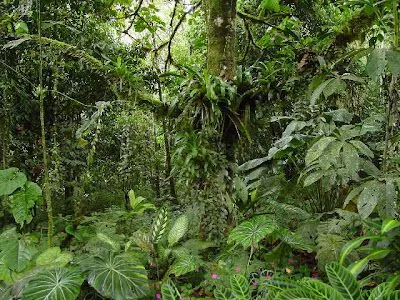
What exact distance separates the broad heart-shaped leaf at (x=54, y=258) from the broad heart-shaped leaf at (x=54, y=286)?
0.46 feet

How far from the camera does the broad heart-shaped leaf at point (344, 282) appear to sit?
62.9 inches

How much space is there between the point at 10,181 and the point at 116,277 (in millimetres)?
1118

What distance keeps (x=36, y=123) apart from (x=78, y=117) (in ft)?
1.75

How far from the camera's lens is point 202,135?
9.27 feet

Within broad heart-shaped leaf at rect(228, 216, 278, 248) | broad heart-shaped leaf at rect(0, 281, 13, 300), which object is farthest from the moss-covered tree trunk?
broad heart-shaped leaf at rect(0, 281, 13, 300)

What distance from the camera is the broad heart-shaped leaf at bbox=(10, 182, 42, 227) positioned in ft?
8.51

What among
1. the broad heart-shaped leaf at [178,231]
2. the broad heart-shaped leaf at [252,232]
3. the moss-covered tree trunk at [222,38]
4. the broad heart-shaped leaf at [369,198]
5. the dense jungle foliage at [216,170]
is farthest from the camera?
the moss-covered tree trunk at [222,38]

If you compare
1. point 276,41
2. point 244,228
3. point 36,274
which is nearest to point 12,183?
point 36,274

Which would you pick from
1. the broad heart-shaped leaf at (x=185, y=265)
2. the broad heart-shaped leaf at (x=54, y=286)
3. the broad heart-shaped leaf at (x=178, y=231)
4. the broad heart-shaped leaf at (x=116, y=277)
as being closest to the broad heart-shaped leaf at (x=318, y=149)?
the broad heart-shaped leaf at (x=185, y=265)

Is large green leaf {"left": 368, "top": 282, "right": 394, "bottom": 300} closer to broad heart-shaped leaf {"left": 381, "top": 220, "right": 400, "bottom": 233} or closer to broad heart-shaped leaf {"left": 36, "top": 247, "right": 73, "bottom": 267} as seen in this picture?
broad heart-shaped leaf {"left": 381, "top": 220, "right": 400, "bottom": 233}

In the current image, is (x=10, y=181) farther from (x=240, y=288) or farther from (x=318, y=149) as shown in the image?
(x=318, y=149)

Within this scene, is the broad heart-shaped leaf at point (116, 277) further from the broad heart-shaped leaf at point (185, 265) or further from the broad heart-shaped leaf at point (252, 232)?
the broad heart-shaped leaf at point (252, 232)

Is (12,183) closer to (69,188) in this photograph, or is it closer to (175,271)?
(175,271)

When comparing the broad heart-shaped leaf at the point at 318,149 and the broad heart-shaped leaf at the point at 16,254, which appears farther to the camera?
the broad heart-shaped leaf at the point at 16,254
